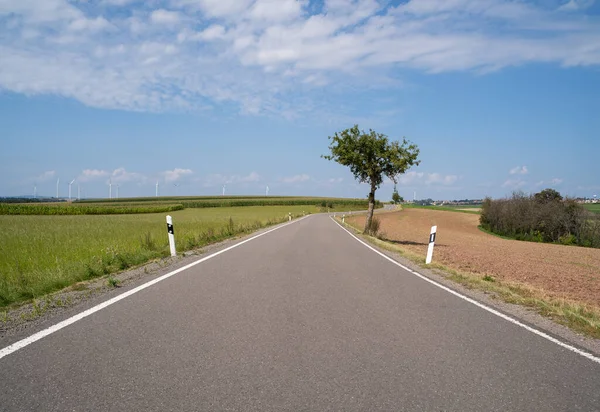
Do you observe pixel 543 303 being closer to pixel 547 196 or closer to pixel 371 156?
pixel 371 156

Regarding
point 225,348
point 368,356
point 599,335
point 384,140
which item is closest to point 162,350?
point 225,348

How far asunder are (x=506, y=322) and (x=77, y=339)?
5466mm

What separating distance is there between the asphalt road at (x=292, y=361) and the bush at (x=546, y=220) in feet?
143

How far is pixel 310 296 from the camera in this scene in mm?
8133

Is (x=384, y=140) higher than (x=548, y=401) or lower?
higher

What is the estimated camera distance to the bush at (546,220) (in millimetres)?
44719

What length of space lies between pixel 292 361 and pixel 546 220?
5126cm

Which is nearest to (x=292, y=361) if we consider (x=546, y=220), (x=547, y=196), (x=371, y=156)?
(x=371, y=156)

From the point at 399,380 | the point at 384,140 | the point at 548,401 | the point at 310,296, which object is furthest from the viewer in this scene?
the point at 384,140

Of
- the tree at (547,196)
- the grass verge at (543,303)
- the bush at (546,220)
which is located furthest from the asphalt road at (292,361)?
the tree at (547,196)

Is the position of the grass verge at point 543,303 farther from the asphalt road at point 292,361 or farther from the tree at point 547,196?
the tree at point 547,196

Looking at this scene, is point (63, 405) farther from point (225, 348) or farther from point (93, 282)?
point (93, 282)

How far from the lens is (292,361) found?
466 centimetres

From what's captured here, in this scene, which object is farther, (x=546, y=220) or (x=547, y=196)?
(x=547, y=196)
